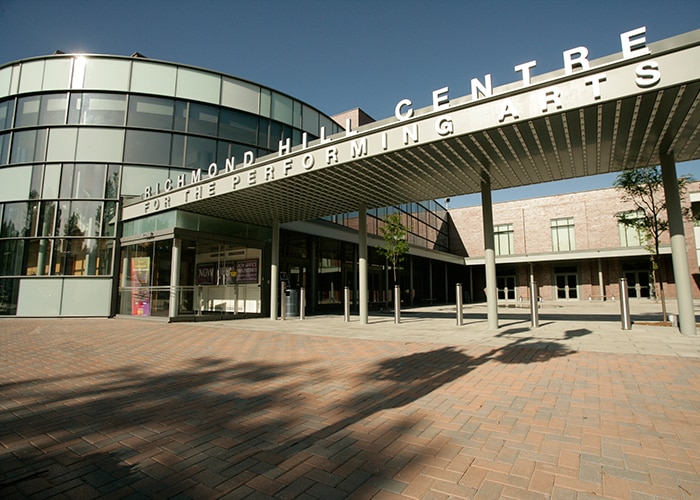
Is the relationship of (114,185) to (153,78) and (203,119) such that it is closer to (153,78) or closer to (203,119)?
(203,119)

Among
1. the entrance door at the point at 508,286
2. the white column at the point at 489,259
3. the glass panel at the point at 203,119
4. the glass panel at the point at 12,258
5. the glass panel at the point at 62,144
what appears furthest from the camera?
the entrance door at the point at 508,286

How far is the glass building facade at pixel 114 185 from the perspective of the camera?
619 inches

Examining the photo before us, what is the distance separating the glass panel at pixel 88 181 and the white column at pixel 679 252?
20.3m

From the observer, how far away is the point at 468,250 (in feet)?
130

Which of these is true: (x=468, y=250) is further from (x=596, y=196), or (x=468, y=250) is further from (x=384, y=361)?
(x=384, y=361)

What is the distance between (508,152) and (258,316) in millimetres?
11845

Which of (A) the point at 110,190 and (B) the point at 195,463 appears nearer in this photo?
(B) the point at 195,463

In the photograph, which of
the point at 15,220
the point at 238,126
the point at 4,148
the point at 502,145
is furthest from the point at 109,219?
the point at 502,145

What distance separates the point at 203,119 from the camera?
1814 cm

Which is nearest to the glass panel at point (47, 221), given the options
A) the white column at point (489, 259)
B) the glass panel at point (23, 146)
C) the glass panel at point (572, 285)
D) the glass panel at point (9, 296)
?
the glass panel at point (9, 296)

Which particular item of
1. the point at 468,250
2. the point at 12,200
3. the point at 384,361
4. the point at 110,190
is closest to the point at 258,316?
the point at 110,190

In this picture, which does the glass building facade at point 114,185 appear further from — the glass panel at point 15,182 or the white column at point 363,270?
the white column at point 363,270

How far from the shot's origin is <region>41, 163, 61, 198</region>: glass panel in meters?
16.9

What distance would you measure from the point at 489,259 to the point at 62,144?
19.2 m
